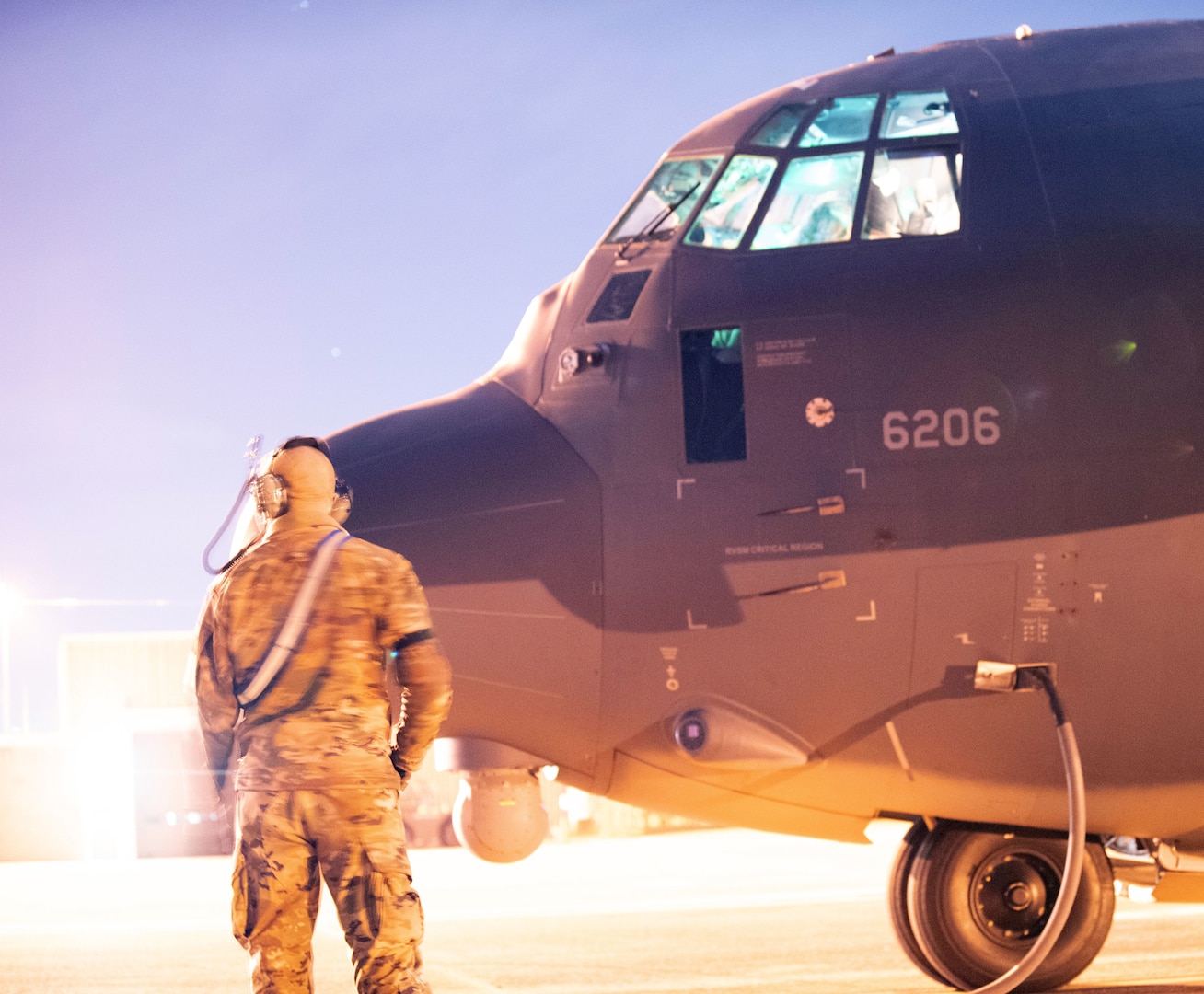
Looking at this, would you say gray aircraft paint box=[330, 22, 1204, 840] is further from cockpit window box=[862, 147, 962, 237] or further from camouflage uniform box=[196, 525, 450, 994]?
camouflage uniform box=[196, 525, 450, 994]

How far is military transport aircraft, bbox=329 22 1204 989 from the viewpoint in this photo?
6.65m

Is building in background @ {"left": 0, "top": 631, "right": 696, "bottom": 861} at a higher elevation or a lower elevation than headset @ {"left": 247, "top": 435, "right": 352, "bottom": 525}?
lower

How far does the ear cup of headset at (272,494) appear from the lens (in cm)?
498

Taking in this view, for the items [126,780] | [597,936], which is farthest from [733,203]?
[126,780]

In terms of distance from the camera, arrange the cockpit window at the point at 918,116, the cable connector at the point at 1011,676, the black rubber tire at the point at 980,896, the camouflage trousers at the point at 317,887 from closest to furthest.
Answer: the camouflage trousers at the point at 317,887 → the cable connector at the point at 1011,676 → the cockpit window at the point at 918,116 → the black rubber tire at the point at 980,896

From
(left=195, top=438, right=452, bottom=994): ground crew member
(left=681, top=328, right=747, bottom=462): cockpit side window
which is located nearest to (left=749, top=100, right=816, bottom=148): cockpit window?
(left=681, top=328, right=747, bottom=462): cockpit side window

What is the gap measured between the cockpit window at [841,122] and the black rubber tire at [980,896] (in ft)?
11.5

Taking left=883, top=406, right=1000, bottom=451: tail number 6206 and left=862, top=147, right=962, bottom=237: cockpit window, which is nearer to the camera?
left=883, top=406, right=1000, bottom=451: tail number 6206

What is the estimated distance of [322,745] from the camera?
4.68 metres

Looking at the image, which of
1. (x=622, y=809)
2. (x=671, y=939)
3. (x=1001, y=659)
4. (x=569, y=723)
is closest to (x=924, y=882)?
(x=1001, y=659)

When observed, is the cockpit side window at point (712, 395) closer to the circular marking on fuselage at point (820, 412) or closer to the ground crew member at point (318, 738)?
the circular marking on fuselage at point (820, 412)

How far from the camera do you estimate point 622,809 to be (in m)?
37.9

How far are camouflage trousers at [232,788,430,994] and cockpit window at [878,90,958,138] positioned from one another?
4.27m

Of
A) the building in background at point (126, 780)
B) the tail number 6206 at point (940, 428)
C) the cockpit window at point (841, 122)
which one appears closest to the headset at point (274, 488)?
the tail number 6206 at point (940, 428)
